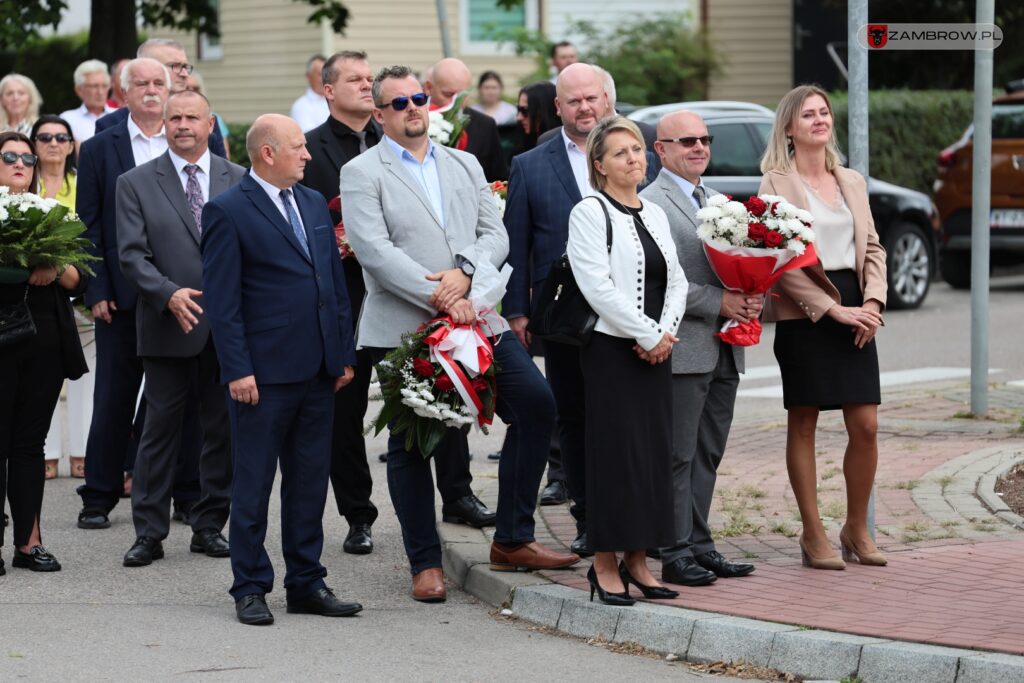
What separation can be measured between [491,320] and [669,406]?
38.1 inches

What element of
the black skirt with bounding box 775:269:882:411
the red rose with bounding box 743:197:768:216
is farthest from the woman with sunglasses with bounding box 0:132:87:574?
the black skirt with bounding box 775:269:882:411

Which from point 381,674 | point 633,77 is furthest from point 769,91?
point 381,674

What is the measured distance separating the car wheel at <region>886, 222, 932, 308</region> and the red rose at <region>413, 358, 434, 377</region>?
39.1 feet

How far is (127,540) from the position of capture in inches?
347

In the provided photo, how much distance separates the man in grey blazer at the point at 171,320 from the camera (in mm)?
8414

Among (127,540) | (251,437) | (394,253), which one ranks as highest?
(394,253)

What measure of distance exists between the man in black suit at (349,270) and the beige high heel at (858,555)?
2365 millimetres

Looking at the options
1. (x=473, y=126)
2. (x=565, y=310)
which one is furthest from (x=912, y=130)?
(x=565, y=310)

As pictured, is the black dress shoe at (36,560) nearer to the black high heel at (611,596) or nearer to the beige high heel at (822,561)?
the black high heel at (611,596)

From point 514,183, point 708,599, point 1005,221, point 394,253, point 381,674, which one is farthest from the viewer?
point 1005,221

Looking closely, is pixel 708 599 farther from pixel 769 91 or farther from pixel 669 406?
pixel 769 91

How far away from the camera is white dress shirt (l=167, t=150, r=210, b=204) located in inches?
339

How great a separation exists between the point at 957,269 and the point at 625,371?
1473 cm

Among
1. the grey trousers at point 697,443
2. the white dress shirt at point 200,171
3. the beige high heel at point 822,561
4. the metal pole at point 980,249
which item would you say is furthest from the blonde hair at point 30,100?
the beige high heel at point 822,561
